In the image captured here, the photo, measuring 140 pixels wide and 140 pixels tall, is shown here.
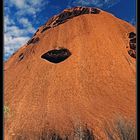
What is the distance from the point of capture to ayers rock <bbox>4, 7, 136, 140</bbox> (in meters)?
26.6

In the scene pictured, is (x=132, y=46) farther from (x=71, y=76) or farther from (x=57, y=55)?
(x=71, y=76)

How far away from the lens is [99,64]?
34.1 metres

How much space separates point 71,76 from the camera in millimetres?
32156

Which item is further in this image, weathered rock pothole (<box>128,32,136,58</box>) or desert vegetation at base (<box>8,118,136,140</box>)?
weathered rock pothole (<box>128,32,136,58</box>)

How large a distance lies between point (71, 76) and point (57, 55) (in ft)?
18.8

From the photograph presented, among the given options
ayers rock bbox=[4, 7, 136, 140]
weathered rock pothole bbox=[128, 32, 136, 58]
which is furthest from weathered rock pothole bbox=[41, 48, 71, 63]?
weathered rock pothole bbox=[128, 32, 136, 58]

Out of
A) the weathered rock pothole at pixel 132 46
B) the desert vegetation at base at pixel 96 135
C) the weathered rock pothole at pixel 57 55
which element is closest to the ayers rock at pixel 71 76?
the weathered rock pothole at pixel 57 55

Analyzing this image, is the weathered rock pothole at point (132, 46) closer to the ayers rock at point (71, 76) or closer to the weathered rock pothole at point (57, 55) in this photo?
the ayers rock at point (71, 76)

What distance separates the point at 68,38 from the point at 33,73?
7.68m

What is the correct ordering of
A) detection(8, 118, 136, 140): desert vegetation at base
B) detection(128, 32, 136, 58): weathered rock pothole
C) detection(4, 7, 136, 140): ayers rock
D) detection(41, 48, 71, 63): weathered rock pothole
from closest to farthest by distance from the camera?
1. detection(8, 118, 136, 140): desert vegetation at base
2. detection(4, 7, 136, 140): ayers rock
3. detection(41, 48, 71, 63): weathered rock pothole
4. detection(128, 32, 136, 58): weathered rock pothole

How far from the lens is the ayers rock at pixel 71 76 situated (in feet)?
87.3

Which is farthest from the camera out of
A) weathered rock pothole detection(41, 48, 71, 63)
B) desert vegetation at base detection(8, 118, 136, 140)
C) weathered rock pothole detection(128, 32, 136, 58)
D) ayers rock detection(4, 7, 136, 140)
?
weathered rock pothole detection(128, 32, 136, 58)

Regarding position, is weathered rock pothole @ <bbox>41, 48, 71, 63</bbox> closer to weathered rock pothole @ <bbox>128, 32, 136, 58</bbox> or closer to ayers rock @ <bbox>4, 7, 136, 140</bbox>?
ayers rock @ <bbox>4, 7, 136, 140</bbox>

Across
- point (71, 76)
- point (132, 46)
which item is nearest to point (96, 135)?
point (71, 76)
